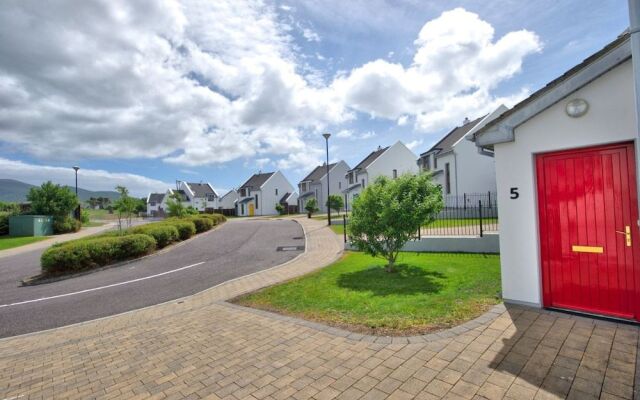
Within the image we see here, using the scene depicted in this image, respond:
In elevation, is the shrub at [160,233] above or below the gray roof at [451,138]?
below

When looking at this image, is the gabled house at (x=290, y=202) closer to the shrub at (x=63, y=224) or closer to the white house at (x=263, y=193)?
the white house at (x=263, y=193)

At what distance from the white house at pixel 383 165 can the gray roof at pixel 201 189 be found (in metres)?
43.0

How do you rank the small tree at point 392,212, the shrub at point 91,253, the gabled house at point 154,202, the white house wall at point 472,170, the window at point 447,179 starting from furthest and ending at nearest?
the gabled house at point 154,202 < the window at point 447,179 < the white house wall at point 472,170 < the shrub at point 91,253 < the small tree at point 392,212

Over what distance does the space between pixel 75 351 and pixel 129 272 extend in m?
8.43

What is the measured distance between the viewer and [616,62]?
184 inches

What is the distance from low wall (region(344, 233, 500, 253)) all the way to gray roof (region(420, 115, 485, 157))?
18.1 metres

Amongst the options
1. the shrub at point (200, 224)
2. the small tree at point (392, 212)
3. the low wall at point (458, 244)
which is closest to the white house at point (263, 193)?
Result: the shrub at point (200, 224)

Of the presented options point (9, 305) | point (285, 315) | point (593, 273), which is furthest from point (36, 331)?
point (593, 273)

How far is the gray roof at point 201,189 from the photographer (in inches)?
3037

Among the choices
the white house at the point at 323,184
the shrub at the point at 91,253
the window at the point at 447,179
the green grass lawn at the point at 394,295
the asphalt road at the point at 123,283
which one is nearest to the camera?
the green grass lawn at the point at 394,295

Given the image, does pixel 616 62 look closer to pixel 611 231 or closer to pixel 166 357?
pixel 611 231

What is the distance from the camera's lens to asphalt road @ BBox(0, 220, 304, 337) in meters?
8.18

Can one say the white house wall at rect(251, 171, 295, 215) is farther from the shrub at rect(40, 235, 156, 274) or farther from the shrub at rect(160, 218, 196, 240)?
the shrub at rect(40, 235, 156, 274)

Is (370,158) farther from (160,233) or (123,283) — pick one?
(123,283)
